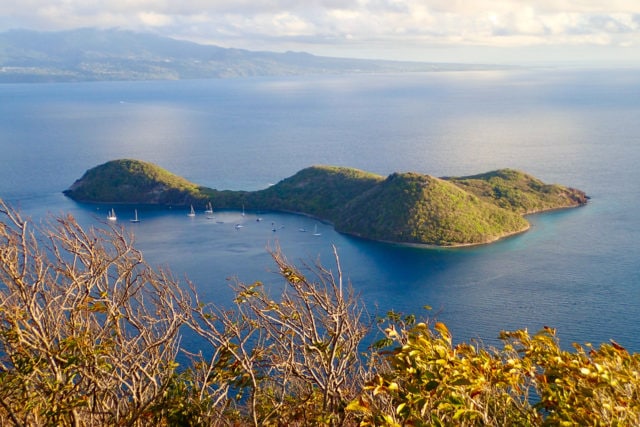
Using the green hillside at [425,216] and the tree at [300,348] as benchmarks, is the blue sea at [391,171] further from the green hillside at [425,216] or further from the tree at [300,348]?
the tree at [300,348]

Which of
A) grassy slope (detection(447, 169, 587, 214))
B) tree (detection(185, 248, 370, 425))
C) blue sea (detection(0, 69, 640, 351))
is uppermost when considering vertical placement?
tree (detection(185, 248, 370, 425))

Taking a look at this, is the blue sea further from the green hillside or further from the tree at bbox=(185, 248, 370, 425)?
the tree at bbox=(185, 248, 370, 425)

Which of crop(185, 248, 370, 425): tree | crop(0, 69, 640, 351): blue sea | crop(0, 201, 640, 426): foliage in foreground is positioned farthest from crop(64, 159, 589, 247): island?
Answer: crop(0, 201, 640, 426): foliage in foreground

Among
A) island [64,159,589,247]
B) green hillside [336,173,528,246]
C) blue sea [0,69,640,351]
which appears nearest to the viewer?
blue sea [0,69,640,351]

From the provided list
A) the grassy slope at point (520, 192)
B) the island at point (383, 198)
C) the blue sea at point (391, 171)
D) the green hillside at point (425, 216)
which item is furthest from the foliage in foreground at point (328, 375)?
the grassy slope at point (520, 192)

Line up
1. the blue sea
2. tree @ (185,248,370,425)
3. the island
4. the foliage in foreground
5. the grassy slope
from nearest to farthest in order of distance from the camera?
→ the foliage in foreground, tree @ (185,248,370,425), the blue sea, the island, the grassy slope

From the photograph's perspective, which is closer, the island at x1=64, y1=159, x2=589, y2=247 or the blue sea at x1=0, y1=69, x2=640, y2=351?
the blue sea at x1=0, y1=69, x2=640, y2=351

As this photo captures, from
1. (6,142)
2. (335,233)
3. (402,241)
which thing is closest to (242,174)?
(335,233)
